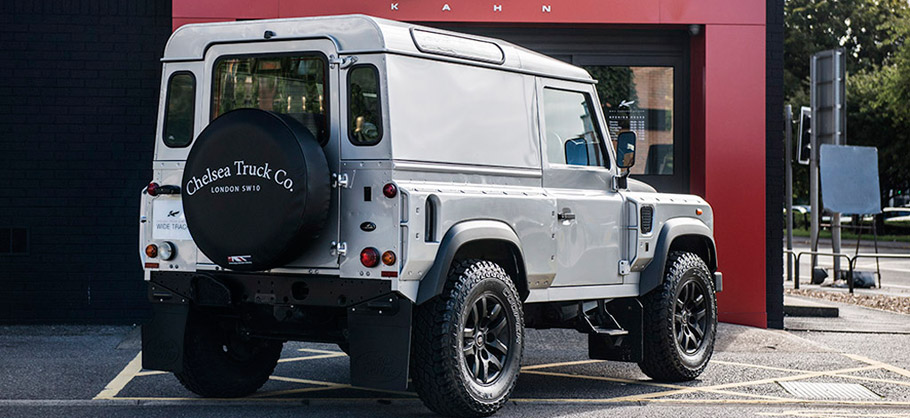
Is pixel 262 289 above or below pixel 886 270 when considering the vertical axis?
above

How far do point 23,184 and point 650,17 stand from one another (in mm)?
6624

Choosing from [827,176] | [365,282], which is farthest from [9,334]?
[827,176]

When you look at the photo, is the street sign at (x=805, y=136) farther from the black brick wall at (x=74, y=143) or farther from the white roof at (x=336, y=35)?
the white roof at (x=336, y=35)

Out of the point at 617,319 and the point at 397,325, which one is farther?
the point at 617,319

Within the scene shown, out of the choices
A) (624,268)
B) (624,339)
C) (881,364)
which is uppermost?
(624,268)

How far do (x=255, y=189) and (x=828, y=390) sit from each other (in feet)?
14.6

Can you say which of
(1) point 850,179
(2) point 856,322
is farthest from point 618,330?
(1) point 850,179

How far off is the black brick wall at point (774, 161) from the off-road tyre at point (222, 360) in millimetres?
6727

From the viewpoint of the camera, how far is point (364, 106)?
6789 millimetres

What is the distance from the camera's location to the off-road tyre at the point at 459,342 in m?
6.64

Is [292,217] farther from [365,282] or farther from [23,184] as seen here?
[23,184]

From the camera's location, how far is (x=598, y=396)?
809cm

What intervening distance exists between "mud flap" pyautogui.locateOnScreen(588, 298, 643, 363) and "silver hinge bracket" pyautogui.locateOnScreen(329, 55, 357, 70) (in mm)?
2961

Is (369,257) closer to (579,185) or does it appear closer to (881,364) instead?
(579,185)
